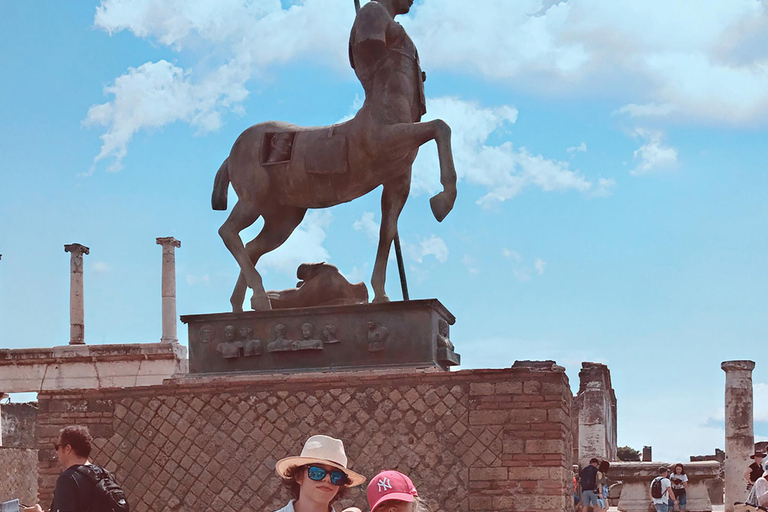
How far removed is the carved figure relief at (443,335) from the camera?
9.79m

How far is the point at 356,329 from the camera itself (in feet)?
32.2

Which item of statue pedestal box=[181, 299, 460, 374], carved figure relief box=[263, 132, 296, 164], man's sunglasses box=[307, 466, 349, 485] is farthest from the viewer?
carved figure relief box=[263, 132, 296, 164]

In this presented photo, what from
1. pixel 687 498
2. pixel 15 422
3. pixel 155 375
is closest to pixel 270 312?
pixel 687 498

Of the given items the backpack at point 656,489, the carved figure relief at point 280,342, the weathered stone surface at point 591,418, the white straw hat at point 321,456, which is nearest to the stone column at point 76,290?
the weathered stone surface at point 591,418

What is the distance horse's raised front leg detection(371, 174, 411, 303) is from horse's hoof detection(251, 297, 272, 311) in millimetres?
1019

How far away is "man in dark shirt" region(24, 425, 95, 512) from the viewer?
540 centimetres

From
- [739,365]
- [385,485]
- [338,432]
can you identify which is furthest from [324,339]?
[739,365]

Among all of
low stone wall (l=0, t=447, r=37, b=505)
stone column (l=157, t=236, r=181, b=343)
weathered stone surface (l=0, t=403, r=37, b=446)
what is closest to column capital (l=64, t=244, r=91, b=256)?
stone column (l=157, t=236, r=181, b=343)

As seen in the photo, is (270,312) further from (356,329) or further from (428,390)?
(428,390)

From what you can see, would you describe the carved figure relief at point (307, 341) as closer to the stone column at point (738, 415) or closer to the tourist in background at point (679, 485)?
the tourist in background at point (679, 485)

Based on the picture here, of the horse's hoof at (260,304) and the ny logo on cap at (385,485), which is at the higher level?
the horse's hoof at (260,304)

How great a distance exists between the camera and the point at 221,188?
10906 mm

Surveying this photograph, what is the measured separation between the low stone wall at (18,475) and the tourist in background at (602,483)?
9.56 m

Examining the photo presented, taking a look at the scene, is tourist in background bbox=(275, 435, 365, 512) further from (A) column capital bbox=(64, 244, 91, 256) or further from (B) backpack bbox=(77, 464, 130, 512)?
(A) column capital bbox=(64, 244, 91, 256)
